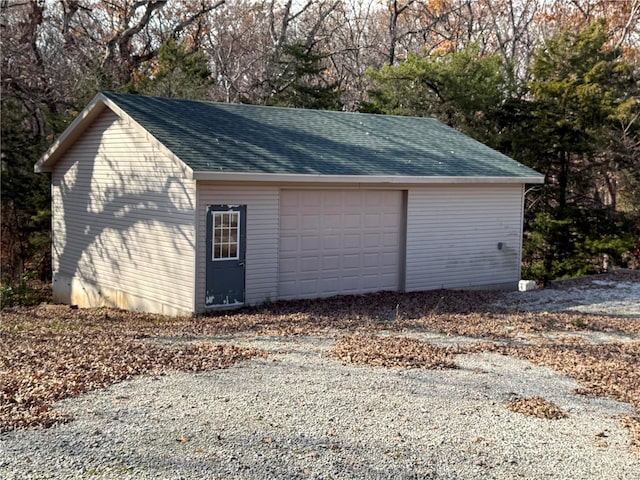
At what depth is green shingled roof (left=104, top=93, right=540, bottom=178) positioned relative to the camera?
482 inches

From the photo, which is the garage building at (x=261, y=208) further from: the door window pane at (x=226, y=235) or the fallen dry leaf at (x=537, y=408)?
the fallen dry leaf at (x=537, y=408)

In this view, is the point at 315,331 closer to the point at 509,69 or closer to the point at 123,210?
the point at 123,210

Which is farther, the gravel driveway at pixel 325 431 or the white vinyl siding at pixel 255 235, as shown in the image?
the white vinyl siding at pixel 255 235

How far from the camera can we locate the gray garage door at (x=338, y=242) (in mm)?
12993

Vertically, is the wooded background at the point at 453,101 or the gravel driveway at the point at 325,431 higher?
the wooded background at the point at 453,101

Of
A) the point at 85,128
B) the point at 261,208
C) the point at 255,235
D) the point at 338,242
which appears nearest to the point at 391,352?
the point at 255,235

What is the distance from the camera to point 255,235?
40.7ft

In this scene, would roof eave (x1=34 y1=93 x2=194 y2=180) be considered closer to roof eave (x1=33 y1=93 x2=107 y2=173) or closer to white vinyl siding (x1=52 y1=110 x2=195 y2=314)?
roof eave (x1=33 y1=93 x2=107 y2=173)

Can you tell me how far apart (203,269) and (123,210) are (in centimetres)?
260

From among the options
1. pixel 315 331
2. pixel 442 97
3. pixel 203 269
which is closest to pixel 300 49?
pixel 442 97

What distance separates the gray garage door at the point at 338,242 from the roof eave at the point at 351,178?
59 cm

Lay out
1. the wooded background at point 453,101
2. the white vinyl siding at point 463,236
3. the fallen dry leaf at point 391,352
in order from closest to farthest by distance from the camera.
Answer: the fallen dry leaf at point 391,352 < the white vinyl siding at point 463,236 < the wooded background at point 453,101

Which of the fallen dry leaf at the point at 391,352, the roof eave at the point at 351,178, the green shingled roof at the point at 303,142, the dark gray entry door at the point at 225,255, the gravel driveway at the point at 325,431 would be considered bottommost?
the gravel driveway at the point at 325,431

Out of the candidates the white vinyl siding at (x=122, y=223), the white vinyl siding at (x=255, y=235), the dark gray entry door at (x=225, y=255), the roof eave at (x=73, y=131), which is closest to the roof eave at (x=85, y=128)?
the roof eave at (x=73, y=131)
